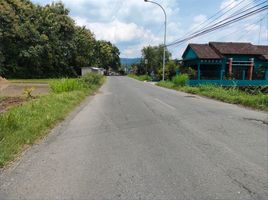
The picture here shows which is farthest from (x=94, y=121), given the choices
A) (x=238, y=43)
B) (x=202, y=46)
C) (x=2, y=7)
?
(x=2, y=7)

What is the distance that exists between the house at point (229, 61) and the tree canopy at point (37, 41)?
23449 millimetres

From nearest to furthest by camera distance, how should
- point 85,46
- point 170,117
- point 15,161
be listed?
point 15,161
point 170,117
point 85,46

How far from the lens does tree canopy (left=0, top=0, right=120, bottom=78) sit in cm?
5041

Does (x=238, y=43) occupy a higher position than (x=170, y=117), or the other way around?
(x=238, y=43)

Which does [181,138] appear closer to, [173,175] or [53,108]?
[173,175]

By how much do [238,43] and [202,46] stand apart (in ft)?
17.9

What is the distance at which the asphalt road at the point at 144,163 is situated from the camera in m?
5.19

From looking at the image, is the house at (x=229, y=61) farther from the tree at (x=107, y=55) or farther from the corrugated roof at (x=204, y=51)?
the tree at (x=107, y=55)

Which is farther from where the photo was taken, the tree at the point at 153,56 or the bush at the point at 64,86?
the tree at the point at 153,56

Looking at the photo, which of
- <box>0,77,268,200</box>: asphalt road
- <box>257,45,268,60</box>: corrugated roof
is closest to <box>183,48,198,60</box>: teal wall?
<box>257,45,268,60</box>: corrugated roof

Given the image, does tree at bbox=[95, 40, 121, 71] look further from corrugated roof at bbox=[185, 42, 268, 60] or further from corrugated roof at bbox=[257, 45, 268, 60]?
corrugated roof at bbox=[257, 45, 268, 60]

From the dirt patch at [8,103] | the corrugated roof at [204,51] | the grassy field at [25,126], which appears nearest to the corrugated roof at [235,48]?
the corrugated roof at [204,51]

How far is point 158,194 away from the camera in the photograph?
199 inches

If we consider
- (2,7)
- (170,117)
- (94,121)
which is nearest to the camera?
(94,121)
